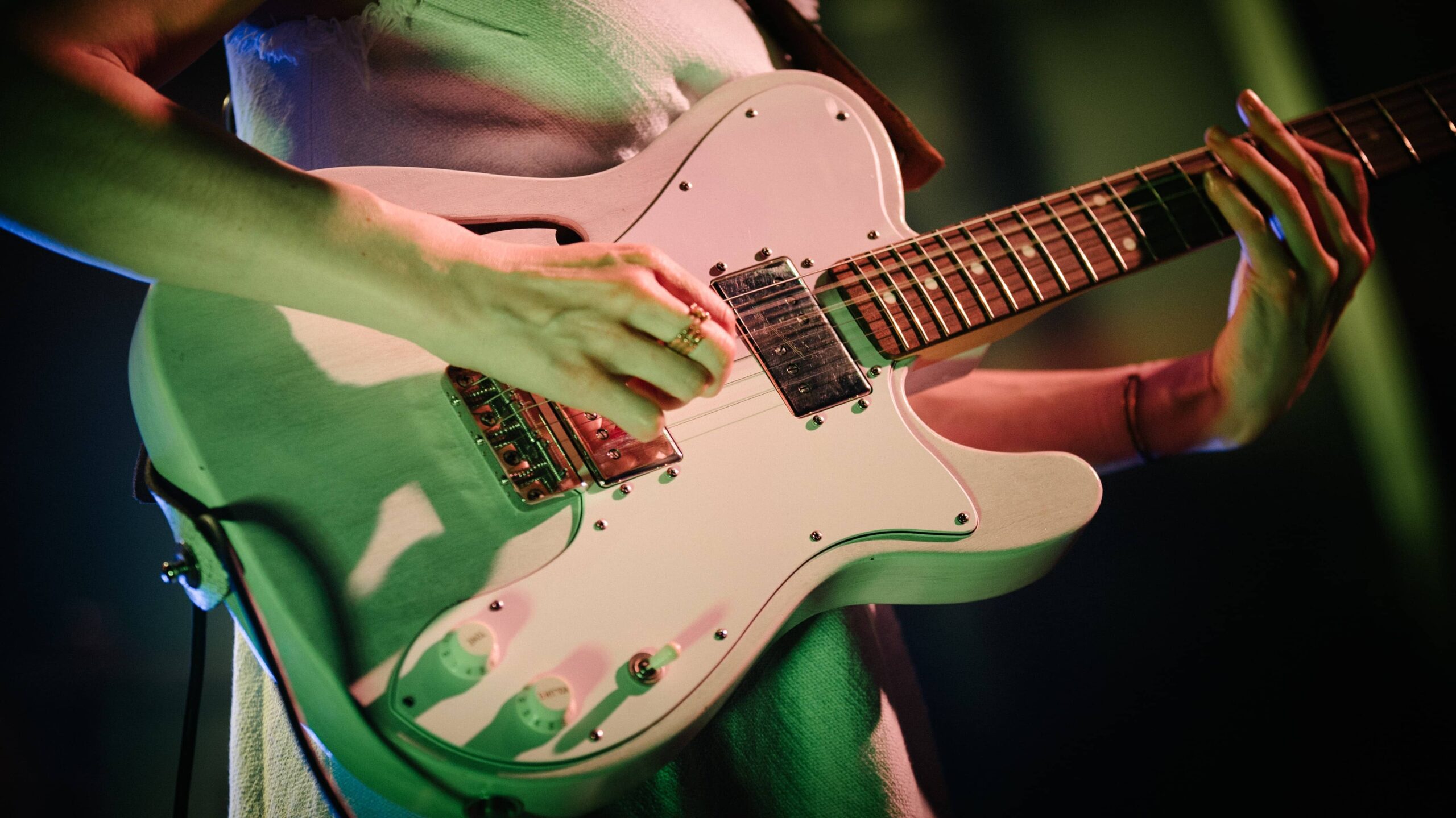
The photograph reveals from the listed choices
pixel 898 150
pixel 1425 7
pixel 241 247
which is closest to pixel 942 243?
pixel 898 150

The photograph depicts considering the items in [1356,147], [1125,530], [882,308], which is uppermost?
[1356,147]

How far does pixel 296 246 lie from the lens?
56 cm

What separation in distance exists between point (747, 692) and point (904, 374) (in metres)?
0.43

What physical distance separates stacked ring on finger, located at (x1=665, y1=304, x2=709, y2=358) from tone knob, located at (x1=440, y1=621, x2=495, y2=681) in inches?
11.1

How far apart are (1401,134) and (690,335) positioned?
4.13 ft

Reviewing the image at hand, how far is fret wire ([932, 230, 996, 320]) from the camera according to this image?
0.90m

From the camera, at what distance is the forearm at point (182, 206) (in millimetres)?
531

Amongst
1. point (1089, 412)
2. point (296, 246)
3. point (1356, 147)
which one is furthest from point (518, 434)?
point (1356, 147)

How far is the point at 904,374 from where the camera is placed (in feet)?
2.81

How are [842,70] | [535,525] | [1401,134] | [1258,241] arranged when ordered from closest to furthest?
[535,525]
[1258,241]
[1401,134]
[842,70]

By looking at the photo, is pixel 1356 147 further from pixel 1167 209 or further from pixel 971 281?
pixel 971 281

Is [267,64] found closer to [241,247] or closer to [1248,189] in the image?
[241,247]

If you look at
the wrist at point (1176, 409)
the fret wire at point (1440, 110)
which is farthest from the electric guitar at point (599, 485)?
the fret wire at point (1440, 110)

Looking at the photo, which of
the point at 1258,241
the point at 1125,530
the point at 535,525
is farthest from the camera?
the point at 1125,530
